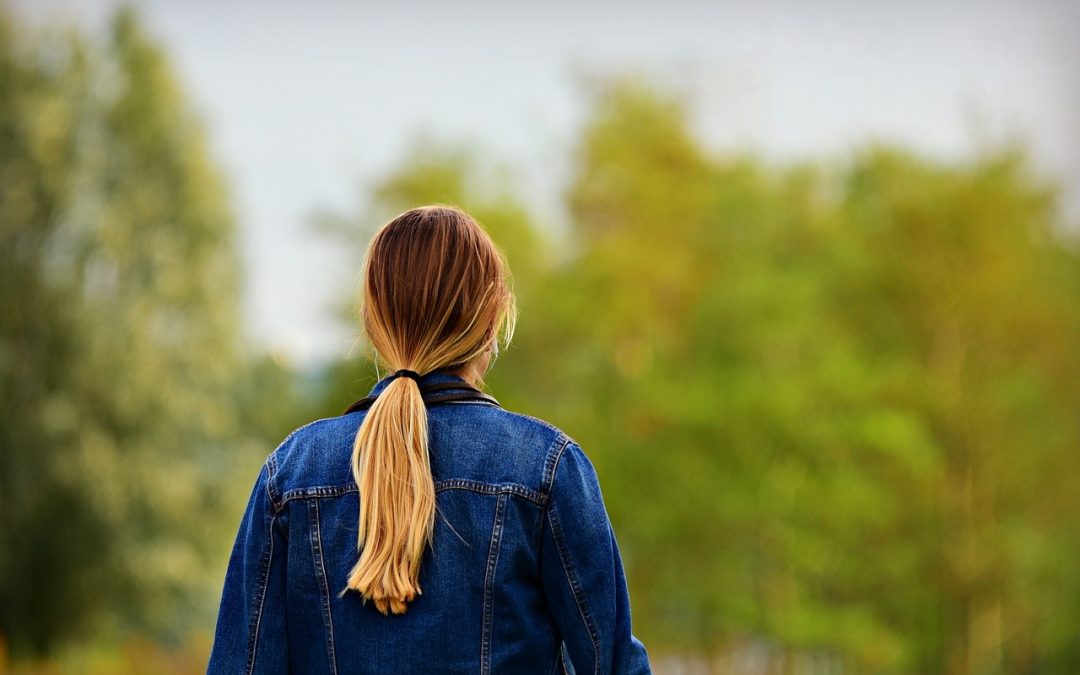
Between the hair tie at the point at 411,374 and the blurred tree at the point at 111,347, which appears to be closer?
the hair tie at the point at 411,374

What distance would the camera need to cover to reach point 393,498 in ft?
6.77

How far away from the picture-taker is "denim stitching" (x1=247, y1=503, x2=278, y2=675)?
7.00ft

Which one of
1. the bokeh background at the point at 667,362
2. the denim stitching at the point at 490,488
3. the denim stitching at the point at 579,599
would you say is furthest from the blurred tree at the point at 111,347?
the denim stitching at the point at 579,599

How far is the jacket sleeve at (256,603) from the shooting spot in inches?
84.0

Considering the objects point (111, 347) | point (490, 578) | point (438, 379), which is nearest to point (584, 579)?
point (490, 578)

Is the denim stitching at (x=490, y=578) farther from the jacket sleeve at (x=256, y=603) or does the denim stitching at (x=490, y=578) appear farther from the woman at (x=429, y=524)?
the jacket sleeve at (x=256, y=603)

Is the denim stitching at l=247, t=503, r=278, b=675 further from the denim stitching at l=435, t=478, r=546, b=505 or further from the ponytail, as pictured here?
the denim stitching at l=435, t=478, r=546, b=505

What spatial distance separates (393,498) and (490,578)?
0.68 ft

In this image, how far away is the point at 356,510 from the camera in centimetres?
213

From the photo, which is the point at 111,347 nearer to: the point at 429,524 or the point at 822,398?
the point at 822,398

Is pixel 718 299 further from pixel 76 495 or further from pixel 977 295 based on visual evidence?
pixel 76 495

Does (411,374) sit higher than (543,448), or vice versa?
(411,374)

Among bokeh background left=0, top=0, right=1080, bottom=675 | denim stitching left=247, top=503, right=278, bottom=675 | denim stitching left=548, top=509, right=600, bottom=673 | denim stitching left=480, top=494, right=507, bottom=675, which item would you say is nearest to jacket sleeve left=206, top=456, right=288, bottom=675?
denim stitching left=247, top=503, right=278, bottom=675

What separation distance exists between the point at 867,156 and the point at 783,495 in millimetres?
9452
